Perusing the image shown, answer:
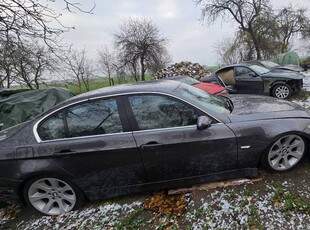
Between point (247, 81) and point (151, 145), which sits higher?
point (247, 81)

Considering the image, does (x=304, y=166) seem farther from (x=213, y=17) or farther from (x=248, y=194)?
(x=213, y=17)

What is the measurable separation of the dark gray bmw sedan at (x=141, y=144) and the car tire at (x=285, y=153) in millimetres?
13

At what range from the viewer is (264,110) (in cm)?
279

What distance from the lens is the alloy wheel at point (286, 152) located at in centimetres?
270

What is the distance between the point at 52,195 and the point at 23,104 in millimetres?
4608

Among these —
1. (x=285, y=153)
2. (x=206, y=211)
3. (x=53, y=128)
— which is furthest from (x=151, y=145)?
(x=285, y=153)

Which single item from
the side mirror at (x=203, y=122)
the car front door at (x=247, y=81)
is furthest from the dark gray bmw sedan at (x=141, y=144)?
the car front door at (x=247, y=81)

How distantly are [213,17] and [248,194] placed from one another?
21.6 meters

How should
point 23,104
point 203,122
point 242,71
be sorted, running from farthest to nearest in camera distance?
point 242,71 → point 23,104 → point 203,122

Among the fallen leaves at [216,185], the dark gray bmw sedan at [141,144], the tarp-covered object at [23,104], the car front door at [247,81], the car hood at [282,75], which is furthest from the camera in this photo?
the car front door at [247,81]

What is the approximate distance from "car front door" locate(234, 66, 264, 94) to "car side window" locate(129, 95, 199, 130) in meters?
5.92

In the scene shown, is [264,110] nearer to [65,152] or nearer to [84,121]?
[84,121]

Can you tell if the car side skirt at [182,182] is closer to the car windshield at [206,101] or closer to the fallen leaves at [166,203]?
the fallen leaves at [166,203]

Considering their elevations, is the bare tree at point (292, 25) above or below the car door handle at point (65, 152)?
above
